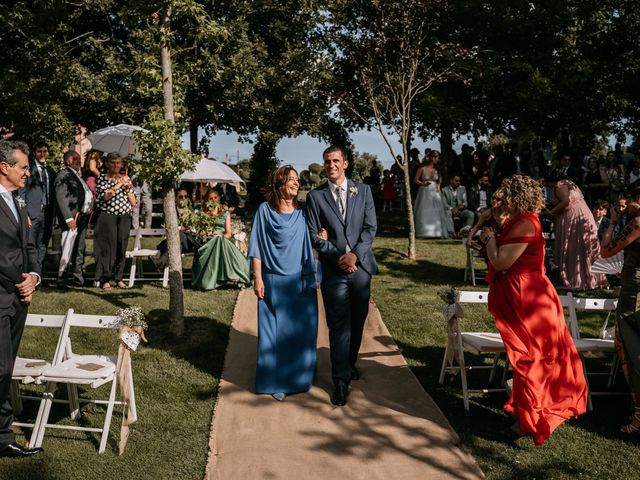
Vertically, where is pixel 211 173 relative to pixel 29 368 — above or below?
above

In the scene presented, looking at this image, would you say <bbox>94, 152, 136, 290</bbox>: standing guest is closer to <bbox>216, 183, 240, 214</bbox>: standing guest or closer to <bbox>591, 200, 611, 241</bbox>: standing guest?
<bbox>591, 200, 611, 241</bbox>: standing guest

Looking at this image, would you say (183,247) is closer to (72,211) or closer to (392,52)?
(72,211)

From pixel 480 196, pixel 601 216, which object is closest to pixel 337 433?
pixel 601 216

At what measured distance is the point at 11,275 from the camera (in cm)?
471

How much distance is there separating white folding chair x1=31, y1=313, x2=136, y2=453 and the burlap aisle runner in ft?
2.87

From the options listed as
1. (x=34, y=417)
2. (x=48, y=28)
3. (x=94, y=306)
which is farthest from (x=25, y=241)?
(x=48, y=28)

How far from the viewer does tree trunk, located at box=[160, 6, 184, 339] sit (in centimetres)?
755

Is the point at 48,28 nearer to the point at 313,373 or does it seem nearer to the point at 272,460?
the point at 313,373

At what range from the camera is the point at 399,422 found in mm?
5465

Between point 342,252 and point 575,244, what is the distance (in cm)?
567

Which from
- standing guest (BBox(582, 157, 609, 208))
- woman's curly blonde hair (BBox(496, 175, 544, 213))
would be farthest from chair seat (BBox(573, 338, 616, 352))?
standing guest (BBox(582, 157, 609, 208))

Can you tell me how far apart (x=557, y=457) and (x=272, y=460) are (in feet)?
7.18

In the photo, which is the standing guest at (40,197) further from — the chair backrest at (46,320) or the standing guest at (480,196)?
the standing guest at (480,196)

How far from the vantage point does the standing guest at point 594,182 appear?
52.7 ft
